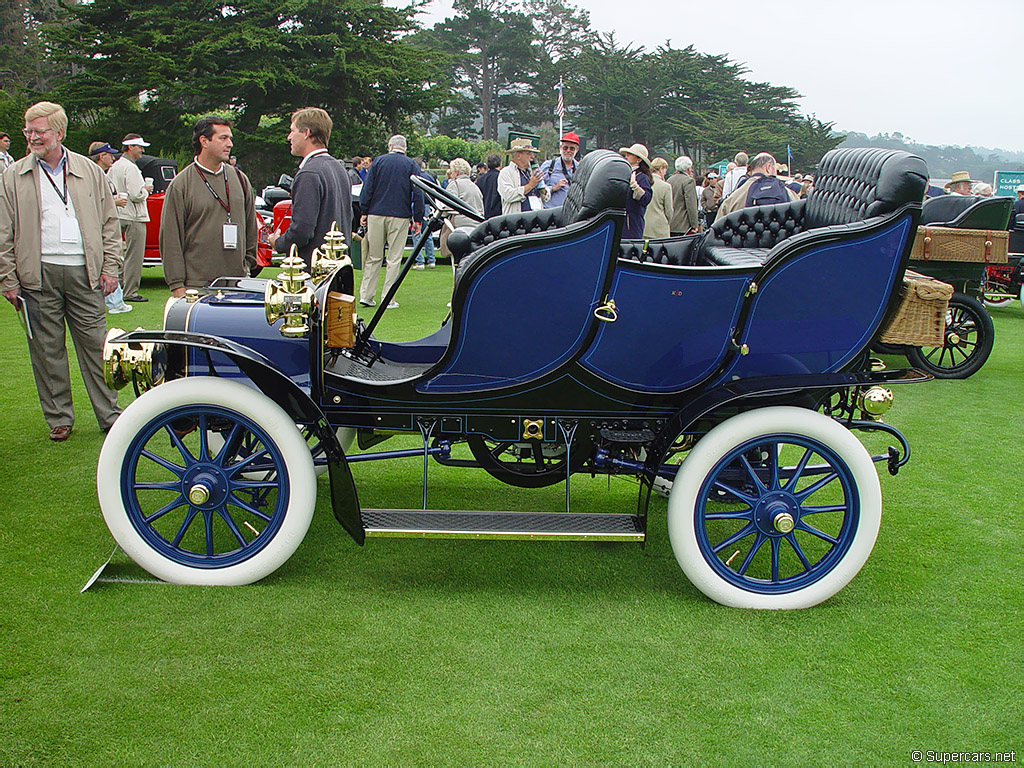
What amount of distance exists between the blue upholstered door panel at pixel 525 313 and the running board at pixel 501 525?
45 centimetres

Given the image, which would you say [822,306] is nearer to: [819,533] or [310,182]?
[819,533]

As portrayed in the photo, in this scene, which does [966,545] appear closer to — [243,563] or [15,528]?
[243,563]

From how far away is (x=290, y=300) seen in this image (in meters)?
2.73

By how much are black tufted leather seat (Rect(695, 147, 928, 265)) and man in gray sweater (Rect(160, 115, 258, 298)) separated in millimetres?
2530

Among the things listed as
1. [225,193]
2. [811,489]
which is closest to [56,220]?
[225,193]

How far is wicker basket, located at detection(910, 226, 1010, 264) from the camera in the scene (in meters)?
5.89

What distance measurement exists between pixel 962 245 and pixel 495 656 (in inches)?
200

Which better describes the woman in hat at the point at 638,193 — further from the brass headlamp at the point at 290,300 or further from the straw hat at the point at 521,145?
the brass headlamp at the point at 290,300

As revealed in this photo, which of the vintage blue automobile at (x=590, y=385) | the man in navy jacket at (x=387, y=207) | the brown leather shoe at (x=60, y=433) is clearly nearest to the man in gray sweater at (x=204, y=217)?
the brown leather shoe at (x=60, y=433)

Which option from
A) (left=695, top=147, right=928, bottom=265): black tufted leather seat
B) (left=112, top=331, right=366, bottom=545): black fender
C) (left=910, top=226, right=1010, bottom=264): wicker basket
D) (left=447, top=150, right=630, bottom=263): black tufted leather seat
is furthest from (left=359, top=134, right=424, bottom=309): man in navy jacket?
(left=112, top=331, right=366, bottom=545): black fender

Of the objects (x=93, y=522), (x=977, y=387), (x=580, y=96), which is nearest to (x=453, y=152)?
(x=580, y=96)

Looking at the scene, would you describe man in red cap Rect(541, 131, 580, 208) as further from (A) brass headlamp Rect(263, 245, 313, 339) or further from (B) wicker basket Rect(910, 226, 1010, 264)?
(A) brass headlamp Rect(263, 245, 313, 339)

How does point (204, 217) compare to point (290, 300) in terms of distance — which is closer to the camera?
point (290, 300)

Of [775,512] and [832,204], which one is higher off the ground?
[832,204]
